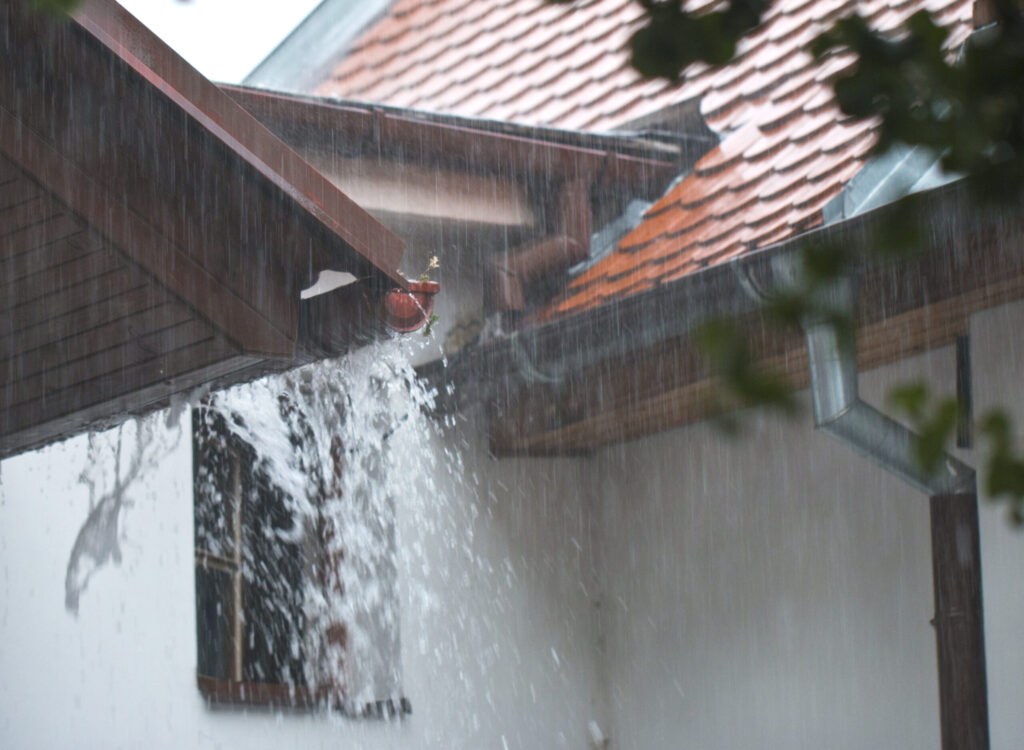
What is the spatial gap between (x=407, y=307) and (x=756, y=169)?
114 inches

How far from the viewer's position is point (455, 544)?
19.8 ft

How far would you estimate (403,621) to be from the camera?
5.76 m

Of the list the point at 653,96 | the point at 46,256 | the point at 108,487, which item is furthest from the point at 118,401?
the point at 653,96

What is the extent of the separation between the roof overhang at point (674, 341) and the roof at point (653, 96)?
0.28 meters

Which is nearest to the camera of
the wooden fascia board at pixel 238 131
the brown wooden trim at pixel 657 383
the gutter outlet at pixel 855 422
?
the wooden fascia board at pixel 238 131

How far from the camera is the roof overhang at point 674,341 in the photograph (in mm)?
4133

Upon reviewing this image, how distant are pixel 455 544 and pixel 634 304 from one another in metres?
1.62

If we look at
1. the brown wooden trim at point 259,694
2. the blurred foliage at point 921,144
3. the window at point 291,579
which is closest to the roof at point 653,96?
the window at point 291,579

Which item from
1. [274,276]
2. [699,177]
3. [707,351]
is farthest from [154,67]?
[699,177]

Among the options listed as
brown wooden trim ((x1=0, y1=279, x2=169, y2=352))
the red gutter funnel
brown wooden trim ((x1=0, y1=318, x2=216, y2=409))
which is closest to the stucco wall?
brown wooden trim ((x1=0, y1=318, x2=216, y2=409))

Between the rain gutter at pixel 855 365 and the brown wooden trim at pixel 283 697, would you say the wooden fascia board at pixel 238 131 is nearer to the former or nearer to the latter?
the rain gutter at pixel 855 365

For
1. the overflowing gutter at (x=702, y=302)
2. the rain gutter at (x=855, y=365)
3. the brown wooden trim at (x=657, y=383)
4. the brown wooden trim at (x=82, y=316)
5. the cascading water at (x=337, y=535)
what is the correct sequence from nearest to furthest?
1. the brown wooden trim at (x=82, y=316)
2. the overflowing gutter at (x=702, y=302)
3. the rain gutter at (x=855, y=365)
4. the brown wooden trim at (x=657, y=383)
5. the cascading water at (x=337, y=535)

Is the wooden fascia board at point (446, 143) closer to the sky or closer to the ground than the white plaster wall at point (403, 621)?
closer to the sky

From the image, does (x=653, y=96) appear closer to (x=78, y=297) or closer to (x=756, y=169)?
(x=756, y=169)
